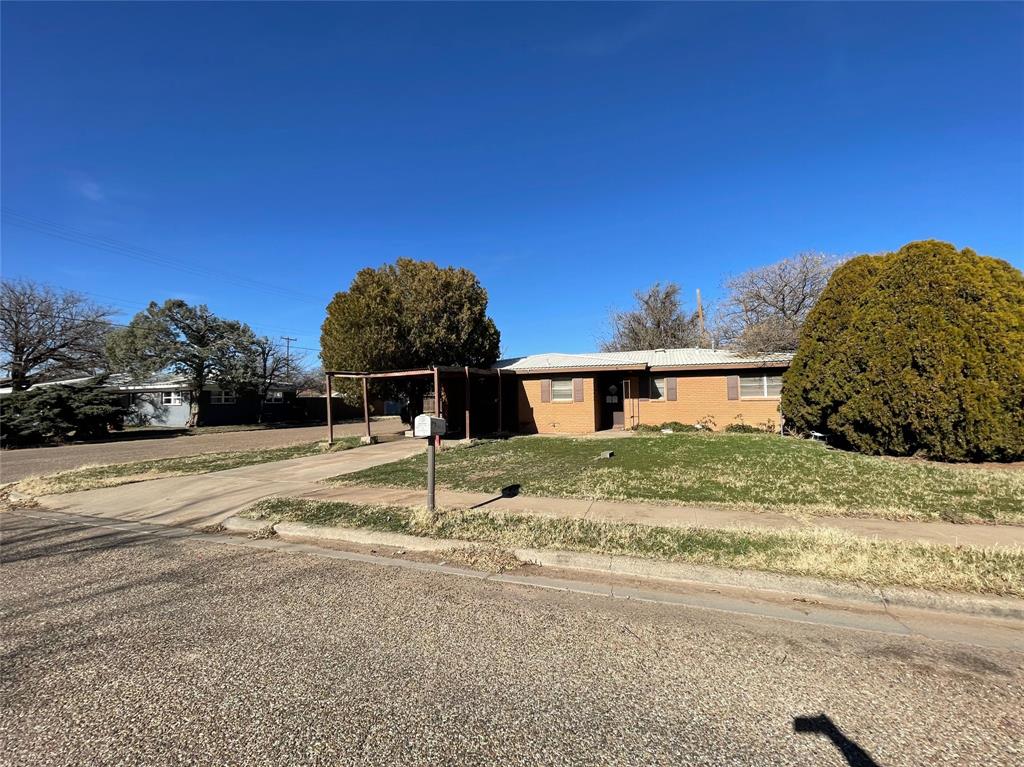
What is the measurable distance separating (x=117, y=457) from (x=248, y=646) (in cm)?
1770

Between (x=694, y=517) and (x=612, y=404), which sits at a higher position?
(x=612, y=404)

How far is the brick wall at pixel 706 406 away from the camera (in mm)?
18203

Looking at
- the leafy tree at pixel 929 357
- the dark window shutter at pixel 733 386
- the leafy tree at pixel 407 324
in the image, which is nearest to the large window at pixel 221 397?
the leafy tree at pixel 407 324

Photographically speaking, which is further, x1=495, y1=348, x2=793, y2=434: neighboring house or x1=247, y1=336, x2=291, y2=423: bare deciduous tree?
x1=247, y1=336, x2=291, y2=423: bare deciduous tree

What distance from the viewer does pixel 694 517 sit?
21.1ft

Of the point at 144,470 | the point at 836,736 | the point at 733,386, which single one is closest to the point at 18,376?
the point at 144,470

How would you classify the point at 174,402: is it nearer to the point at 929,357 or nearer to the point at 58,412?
the point at 58,412

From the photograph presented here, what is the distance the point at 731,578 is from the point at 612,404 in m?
16.1

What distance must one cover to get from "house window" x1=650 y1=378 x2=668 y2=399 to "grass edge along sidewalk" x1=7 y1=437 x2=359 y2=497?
11.0 metres

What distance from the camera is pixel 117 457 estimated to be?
17.1 metres

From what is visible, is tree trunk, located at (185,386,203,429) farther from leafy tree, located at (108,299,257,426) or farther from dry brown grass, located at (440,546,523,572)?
dry brown grass, located at (440,546,523,572)

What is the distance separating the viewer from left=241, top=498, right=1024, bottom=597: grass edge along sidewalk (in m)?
4.32

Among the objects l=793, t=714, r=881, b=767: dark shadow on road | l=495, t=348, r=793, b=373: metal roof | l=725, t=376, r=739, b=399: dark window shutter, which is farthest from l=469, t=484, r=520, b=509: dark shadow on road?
l=725, t=376, r=739, b=399: dark window shutter

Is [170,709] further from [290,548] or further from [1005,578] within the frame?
[1005,578]
